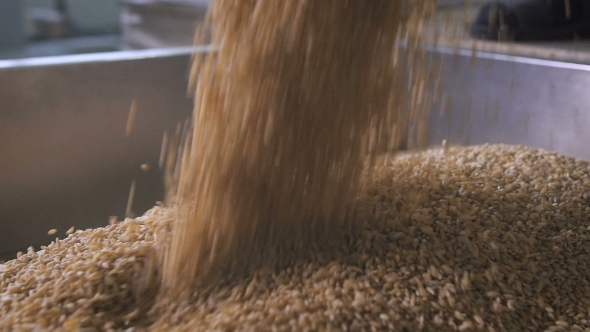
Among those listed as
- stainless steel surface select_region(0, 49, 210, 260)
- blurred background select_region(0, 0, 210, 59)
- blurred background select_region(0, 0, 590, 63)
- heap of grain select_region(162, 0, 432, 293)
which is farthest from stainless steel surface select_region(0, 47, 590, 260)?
blurred background select_region(0, 0, 210, 59)

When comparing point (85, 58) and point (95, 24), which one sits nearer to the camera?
point (85, 58)

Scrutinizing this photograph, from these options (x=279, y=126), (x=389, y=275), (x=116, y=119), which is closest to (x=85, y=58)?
(x=116, y=119)

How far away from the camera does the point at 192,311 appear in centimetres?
64

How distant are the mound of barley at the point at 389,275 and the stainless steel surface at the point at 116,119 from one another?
0.33 metres

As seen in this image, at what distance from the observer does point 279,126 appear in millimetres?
660

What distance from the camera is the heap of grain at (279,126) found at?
643 millimetres

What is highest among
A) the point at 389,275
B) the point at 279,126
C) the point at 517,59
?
the point at 517,59

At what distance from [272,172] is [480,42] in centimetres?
81

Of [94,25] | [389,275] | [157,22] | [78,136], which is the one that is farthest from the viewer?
[94,25]

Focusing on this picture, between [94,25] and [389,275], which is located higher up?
[94,25]

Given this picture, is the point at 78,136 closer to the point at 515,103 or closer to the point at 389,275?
the point at 389,275

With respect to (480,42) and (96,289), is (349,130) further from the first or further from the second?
(480,42)

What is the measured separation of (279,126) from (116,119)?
0.64 meters

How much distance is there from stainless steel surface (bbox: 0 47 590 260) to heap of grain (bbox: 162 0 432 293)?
0.39m
